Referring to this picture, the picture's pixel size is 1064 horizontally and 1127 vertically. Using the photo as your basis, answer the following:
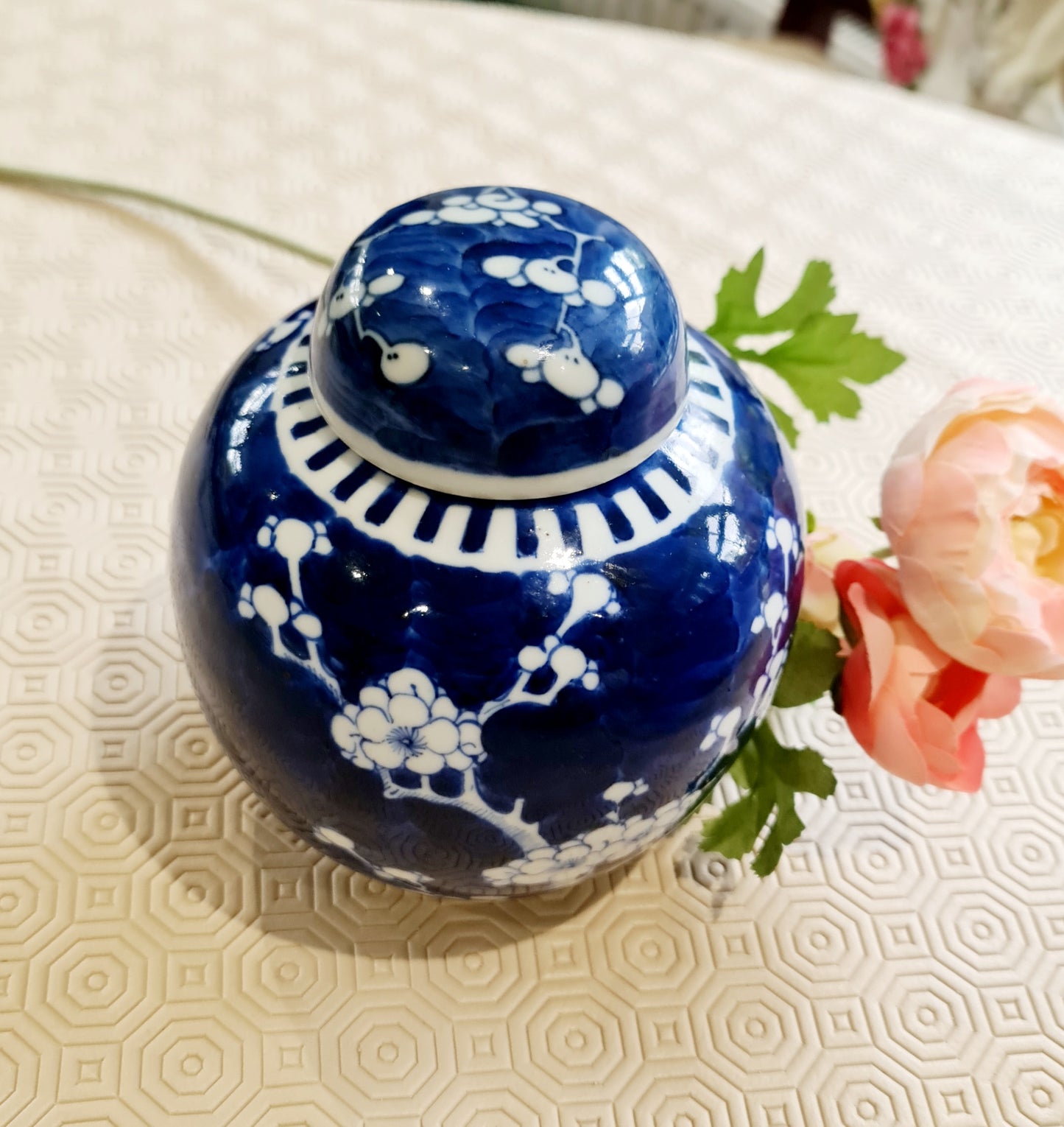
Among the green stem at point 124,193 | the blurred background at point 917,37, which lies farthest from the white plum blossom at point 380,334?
the blurred background at point 917,37

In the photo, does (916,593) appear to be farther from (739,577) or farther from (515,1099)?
(515,1099)

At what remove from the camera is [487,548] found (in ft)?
1.15

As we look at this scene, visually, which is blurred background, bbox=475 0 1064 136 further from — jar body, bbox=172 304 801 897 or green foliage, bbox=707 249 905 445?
jar body, bbox=172 304 801 897

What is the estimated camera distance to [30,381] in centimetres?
75

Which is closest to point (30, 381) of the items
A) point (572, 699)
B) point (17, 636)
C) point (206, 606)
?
point (17, 636)

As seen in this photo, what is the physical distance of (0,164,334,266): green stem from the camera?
0.86 meters

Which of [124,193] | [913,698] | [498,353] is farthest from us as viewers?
[124,193]

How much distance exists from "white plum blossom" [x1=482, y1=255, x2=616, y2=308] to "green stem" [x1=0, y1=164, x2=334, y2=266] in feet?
1.76

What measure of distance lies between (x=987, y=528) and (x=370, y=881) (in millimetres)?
318

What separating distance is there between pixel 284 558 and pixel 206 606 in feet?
0.14

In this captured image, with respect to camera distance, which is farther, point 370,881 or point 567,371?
point 370,881

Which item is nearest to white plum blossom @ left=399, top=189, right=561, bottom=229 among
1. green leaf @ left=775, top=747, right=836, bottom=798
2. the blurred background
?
green leaf @ left=775, top=747, right=836, bottom=798

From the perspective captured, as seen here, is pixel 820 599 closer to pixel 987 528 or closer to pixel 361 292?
pixel 987 528

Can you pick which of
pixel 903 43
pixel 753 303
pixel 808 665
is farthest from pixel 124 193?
pixel 903 43
